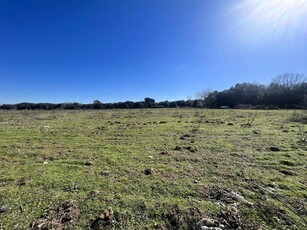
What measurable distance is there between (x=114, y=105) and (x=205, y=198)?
56.9m

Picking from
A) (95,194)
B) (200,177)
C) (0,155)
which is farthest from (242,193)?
(0,155)

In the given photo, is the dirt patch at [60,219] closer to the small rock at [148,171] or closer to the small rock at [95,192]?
the small rock at [95,192]

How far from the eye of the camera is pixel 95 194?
11.0 ft

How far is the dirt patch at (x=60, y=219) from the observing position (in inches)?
101

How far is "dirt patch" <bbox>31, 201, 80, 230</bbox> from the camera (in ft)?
8.40

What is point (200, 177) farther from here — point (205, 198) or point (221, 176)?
point (205, 198)

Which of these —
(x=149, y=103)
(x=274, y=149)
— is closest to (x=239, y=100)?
(x=149, y=103)

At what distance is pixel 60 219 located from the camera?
2.70 metres

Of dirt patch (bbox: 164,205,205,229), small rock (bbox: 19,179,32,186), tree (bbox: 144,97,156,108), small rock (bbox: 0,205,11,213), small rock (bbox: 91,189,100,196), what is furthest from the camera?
tree (bbox: 144,97,156,108)

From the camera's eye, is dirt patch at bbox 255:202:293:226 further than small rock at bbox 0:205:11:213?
No

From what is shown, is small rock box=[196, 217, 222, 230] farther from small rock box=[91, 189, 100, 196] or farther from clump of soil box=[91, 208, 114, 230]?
small rock box=[91, 189, 100, 196]

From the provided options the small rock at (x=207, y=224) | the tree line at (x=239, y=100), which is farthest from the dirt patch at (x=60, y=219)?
the tree line at (x=239, y=100)

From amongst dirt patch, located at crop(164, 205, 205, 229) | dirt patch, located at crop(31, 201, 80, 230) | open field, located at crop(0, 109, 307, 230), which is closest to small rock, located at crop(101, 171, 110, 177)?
open field, located at crop(0, 109, 307, 230)

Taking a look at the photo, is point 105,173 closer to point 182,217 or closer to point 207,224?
point 182,217
